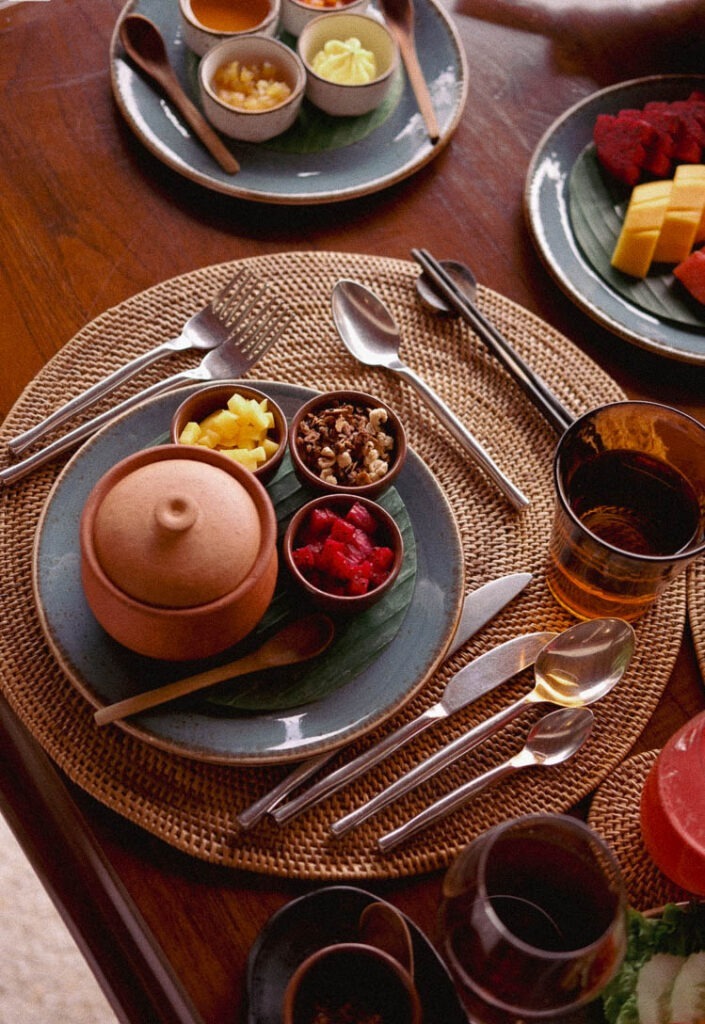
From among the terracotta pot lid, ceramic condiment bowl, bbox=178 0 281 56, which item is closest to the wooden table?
ceramic condiment bowl, bbox=178 0 281 56

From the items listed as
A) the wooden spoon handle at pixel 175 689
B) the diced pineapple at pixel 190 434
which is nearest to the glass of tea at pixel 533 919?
the wooden spoon handle at pixel 175 689

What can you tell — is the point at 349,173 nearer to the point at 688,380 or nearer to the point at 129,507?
the point at 688,380

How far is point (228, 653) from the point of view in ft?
2.93

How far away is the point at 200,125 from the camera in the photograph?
127cm

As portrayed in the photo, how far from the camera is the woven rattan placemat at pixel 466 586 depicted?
85 cm

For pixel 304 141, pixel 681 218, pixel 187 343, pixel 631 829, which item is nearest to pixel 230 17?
pixel 304 141

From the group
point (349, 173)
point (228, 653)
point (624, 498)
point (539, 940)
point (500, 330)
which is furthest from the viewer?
point (349, 173)

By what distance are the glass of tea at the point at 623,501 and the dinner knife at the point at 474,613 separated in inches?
1.8

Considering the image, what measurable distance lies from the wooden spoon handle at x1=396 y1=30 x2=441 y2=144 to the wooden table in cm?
5

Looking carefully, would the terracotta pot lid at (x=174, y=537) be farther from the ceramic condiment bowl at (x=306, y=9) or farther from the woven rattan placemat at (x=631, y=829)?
the ceramic condiment bowl at (x=306, y=9)

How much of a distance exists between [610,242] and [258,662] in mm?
725

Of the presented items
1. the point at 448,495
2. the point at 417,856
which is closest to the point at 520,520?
the point at 448,495

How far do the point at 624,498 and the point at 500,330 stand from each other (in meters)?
0.28

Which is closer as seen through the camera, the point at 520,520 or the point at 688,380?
the point at 520,520
